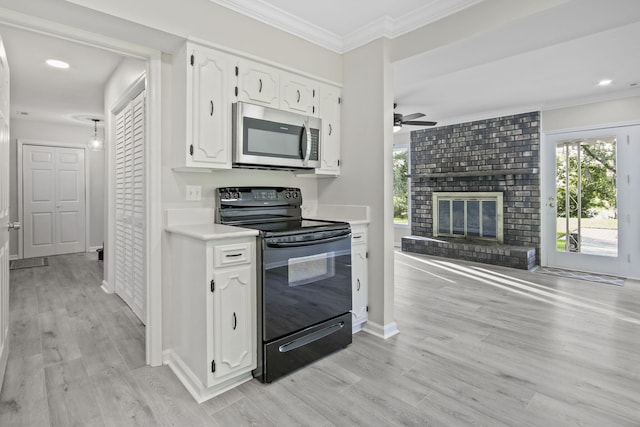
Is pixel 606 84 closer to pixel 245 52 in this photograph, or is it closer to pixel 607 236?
pixel 607 236

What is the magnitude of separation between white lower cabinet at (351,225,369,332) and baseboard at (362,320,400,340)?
5 cm

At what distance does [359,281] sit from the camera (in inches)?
110

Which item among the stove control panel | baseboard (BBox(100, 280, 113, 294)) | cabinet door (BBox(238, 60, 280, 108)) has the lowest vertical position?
baseboard (BBox(100, 280, 113, 294))

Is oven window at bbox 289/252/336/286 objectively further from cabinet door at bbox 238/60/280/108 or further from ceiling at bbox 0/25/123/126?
ceiling at bbox 0/25/123/126

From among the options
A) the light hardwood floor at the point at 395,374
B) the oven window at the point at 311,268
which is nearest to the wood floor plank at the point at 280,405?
the light hardwood floor at the point at 395,374

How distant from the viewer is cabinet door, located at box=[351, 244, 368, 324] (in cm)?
273

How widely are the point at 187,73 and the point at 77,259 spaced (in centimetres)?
531

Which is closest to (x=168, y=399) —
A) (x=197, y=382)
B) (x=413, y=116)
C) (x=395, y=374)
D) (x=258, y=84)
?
(x=197, y=382)

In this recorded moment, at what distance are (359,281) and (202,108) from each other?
1.72m

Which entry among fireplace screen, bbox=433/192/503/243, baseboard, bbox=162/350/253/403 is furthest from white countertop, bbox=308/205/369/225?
fireplace screen, bbox=433/192/503/243

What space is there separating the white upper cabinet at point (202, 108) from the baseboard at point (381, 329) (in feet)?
5.58

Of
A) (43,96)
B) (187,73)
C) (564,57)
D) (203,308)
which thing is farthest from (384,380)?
(43,96)

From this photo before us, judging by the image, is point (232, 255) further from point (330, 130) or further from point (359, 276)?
point (330, 130)

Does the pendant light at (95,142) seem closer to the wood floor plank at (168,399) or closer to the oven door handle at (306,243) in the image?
the wood floor plank at (168,399)
